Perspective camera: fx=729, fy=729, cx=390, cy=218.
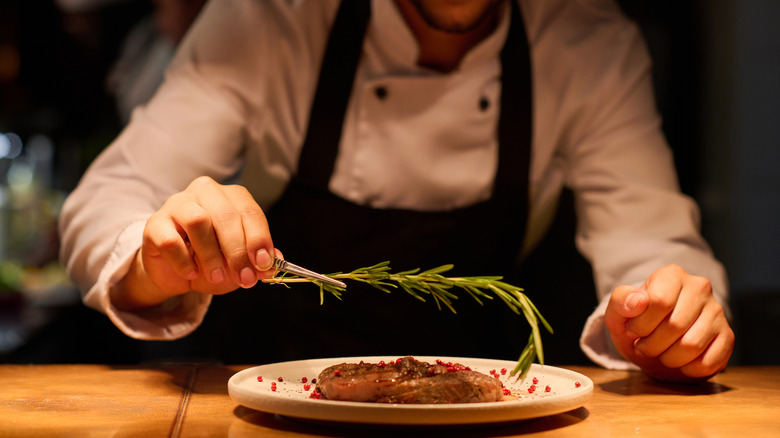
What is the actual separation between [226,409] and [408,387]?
27 cm

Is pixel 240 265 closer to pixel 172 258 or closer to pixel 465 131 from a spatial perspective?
pixel 172 258

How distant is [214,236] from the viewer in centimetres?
107

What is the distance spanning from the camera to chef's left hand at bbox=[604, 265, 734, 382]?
1216 mm

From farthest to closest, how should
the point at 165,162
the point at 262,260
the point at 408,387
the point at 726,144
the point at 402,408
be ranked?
the point at 726,144 < the point at 165,162 < the point at 262,260 < the point at 408,387 < the point at 402,408

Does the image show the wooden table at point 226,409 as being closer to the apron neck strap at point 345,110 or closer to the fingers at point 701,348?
the fingers at point 701,348

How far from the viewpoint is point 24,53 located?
3924 mm

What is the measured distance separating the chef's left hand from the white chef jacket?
459 millimetres

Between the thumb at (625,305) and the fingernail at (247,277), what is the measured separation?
0.61m

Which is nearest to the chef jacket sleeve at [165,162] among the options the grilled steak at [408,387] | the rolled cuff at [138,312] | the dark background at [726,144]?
the rolled cuff at [138,312]

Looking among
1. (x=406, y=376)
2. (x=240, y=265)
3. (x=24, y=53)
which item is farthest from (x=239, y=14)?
(x=24, y=53)

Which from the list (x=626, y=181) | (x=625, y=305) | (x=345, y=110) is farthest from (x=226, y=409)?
(x=626, y=181)

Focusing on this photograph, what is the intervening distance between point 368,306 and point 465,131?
22.4 inches

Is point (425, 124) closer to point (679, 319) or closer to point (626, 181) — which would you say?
point (626, 181)

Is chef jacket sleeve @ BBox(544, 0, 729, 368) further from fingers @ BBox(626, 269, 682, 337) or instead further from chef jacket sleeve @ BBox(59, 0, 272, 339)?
chef jacket sleeve @ BBox(59, 0, 272, 339)
